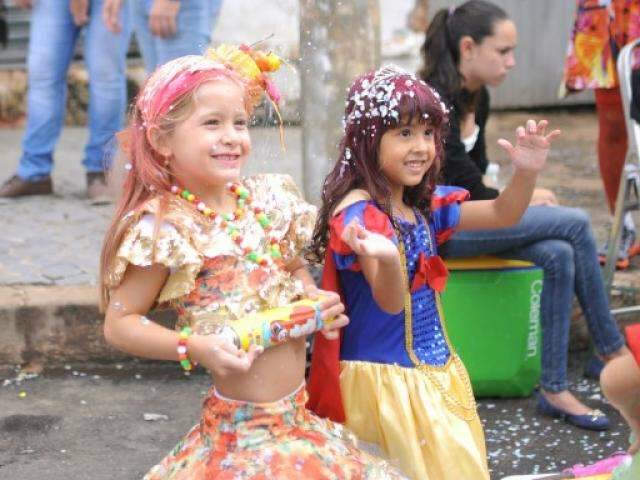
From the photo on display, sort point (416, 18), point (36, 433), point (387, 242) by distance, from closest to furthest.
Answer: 1. point (387, 242)
2. point (36, 433)
3. point (416, 18)

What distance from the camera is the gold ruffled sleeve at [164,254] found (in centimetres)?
261

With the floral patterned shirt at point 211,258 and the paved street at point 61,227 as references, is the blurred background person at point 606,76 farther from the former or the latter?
the floral patterned shirt at point 211,258

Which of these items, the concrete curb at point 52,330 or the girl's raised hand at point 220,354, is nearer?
the girl's raised hand at point 220,354

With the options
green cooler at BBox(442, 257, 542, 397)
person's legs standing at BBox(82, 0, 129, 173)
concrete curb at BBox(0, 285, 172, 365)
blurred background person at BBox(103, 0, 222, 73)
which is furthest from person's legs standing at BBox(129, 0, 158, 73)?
green cooler at BBox(442, 257, 542, 397)

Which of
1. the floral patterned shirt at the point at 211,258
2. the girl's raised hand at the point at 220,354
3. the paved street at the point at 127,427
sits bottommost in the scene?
the paved street at the point at 127,427

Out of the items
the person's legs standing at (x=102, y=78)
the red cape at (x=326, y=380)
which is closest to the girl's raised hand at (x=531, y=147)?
the red cape at (x=326, y=380)

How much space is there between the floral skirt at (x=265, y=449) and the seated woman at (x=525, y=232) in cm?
120

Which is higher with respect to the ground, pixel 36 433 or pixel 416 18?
pixel 416 18

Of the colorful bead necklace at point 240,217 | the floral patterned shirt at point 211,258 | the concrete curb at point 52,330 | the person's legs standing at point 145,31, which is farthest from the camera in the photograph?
the person's legs standing at point 145,31

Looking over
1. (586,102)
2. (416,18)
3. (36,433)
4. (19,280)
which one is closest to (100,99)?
(19,280)

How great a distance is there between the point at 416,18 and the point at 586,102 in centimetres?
138

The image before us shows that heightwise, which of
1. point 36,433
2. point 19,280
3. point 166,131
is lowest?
point 36,433

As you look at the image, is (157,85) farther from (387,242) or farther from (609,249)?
(609,249)

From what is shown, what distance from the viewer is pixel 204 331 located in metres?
2.71
